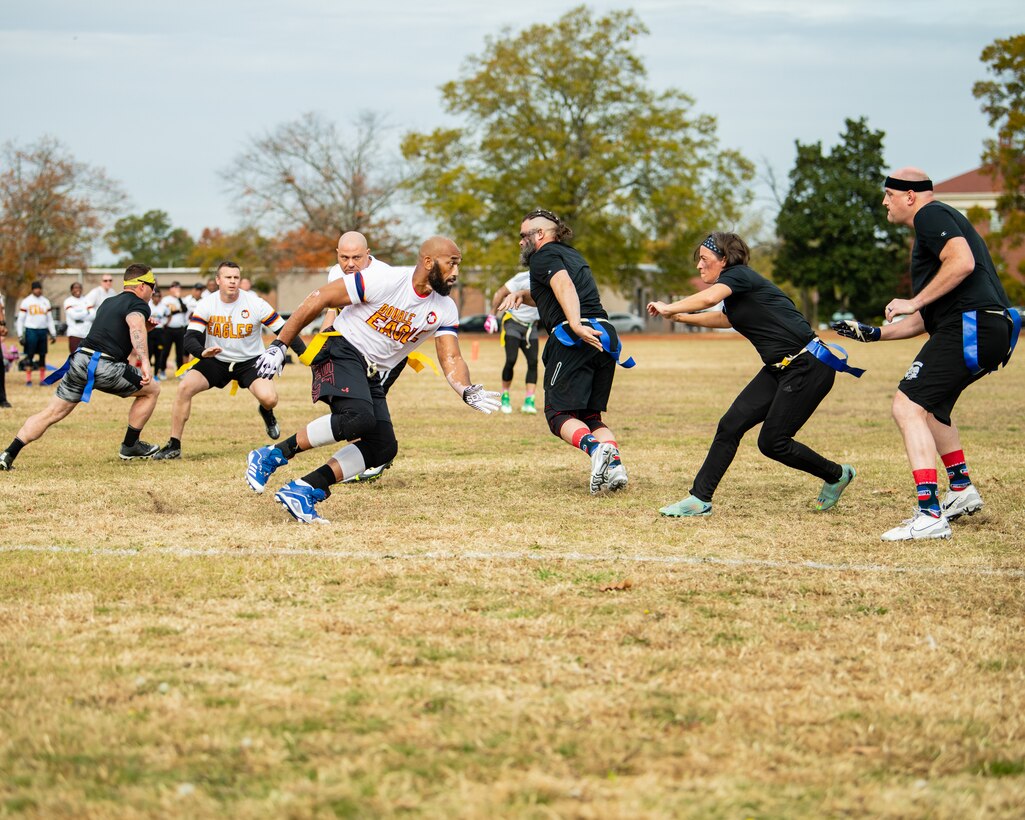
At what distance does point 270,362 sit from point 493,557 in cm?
205

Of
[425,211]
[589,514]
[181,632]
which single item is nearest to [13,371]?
[589,514]

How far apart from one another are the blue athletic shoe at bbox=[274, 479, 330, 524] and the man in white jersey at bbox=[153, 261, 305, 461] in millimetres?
4136

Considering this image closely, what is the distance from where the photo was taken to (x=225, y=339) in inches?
451

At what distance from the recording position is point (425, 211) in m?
60.3

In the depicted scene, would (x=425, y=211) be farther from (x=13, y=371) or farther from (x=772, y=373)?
(x=772, y=373)

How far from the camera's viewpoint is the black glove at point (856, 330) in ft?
23.0

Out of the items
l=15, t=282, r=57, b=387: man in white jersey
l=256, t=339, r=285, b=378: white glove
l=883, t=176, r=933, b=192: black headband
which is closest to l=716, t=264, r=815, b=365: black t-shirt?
l=883, t=176, r=933, b=192: black headband

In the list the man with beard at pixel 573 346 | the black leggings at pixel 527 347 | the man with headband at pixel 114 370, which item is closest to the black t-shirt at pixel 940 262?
the man with beard at pixel 573 346

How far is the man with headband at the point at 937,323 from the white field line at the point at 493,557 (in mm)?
813

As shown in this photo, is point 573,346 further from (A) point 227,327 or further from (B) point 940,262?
(A) point 227,327

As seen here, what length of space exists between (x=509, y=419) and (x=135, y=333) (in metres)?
5.43

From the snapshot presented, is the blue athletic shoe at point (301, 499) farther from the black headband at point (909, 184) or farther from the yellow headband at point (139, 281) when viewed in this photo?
the yellow headband at point (139, 281)

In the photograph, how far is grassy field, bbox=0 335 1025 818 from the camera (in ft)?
11.0

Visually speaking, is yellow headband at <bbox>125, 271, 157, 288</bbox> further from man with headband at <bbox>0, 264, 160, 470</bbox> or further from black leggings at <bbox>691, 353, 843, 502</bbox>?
black leggings at <bbox>691, 353, 843, 502</bbox>
